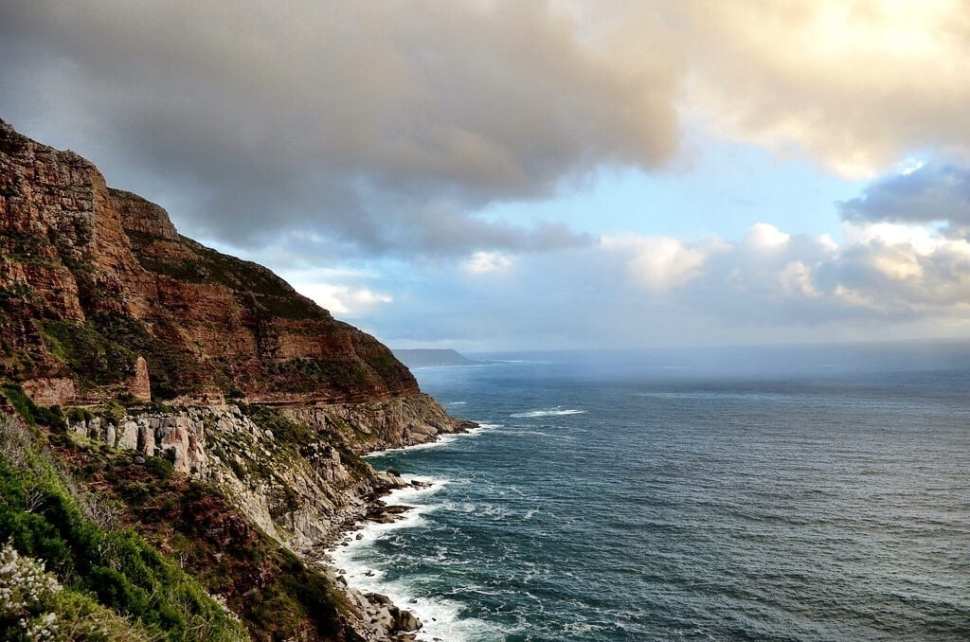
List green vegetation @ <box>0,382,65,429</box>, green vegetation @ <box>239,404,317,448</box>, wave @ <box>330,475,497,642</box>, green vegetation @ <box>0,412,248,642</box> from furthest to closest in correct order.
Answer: green vegetation @ <box>239,404,317,448</box>
green vegetation @ <box>0,382,65,429</box>
wave @ <box>330,475,497,642</box>
green vegetation @ <box>0,412,248,642</box>

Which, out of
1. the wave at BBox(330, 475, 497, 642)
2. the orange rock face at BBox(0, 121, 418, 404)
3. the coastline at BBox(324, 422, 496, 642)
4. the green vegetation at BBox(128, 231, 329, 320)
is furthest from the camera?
the green vegetation at BBox(128, 231, 329, 320)

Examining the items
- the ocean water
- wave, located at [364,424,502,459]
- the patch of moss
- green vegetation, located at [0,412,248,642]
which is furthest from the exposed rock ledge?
wave, located at [364,424,502,459]

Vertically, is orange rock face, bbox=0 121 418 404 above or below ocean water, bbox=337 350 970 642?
above

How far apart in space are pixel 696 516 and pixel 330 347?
94241mm

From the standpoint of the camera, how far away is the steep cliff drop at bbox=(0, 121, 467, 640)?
138 ft

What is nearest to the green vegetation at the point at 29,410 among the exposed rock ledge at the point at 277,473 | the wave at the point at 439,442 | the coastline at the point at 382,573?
the exposed rock ledge at the point at 277,473

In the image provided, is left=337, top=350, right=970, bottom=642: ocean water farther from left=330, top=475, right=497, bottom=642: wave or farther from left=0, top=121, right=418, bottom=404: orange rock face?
left=0, top=121, right=418, bottom=404: orange rock face

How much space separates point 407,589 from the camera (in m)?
50.9

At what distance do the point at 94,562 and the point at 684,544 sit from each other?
2220 inches

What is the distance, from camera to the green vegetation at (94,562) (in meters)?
22.6

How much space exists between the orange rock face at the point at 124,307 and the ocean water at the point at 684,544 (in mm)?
31872

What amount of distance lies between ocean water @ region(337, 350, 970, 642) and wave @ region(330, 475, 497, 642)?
220 millimetres

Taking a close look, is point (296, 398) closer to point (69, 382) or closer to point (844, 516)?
point (69, 382)

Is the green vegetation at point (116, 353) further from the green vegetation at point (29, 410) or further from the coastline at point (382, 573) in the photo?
the coastline at point (382, 573)
